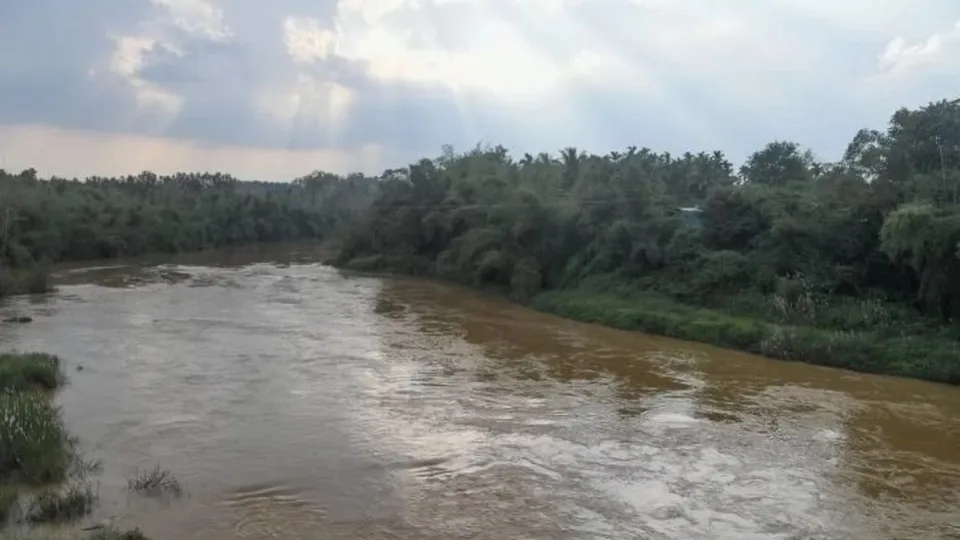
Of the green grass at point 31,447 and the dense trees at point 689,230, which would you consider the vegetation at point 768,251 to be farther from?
the green grass at point 31,447

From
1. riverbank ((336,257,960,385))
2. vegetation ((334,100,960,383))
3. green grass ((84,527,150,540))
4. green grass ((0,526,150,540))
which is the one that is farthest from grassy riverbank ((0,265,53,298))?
green grass ((84,527,150,540))

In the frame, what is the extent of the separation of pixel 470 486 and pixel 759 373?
1024 cm

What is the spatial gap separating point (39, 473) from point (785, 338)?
16455 mm

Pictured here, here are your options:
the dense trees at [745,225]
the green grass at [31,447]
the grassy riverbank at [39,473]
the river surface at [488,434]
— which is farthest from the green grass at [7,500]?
the dense trees at [745,225]

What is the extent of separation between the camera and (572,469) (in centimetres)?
1202

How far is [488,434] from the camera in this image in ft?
45.2

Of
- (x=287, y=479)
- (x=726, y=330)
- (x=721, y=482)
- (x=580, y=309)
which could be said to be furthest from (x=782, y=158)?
(x=287, y=479)

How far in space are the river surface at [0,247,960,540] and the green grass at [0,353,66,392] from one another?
47cm

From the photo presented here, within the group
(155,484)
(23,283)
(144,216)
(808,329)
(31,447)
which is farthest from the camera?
(144,216)

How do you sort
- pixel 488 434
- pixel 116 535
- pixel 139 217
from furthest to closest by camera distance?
pixel 139 217
pixel 488 434
pixel 116 535

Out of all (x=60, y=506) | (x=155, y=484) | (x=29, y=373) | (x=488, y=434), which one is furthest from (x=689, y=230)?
(x=60, y=506)

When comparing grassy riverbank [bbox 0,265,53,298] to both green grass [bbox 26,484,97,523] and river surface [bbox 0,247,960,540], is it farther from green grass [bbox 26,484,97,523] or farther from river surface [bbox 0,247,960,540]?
green grass [bbox 26,484,97,523]

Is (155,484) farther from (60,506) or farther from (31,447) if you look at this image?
(31,447)

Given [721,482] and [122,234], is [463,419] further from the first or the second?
[122,234]
